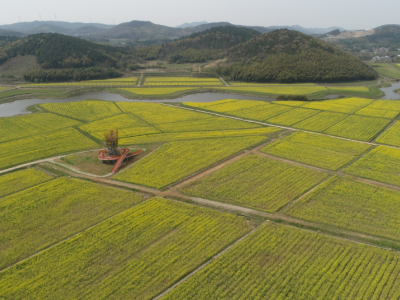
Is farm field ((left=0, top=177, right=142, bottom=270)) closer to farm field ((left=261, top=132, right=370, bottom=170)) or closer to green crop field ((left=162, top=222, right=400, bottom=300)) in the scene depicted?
green crop field ((left=162, top=222, right=400, bottom=300))

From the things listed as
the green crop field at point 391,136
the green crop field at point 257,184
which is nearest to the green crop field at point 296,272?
the green crop field at point 257,184

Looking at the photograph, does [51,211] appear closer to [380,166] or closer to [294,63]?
[380,166]

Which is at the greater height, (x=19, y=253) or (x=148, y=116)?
(x=148, y=116)

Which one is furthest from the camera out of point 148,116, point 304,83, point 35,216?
point 304,83

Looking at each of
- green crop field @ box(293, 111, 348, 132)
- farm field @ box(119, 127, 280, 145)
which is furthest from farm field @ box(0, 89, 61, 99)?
green crop field @ box(293, 111, 348, 132)

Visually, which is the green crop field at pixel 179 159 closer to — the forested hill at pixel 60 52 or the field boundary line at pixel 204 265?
the field boundary line at pixel 204 265

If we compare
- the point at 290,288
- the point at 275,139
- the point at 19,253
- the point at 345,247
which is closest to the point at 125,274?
the point at 19,253

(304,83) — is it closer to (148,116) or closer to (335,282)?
(148,116)
